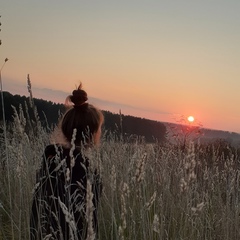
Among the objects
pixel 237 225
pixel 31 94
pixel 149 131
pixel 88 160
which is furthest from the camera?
pixel 149 131

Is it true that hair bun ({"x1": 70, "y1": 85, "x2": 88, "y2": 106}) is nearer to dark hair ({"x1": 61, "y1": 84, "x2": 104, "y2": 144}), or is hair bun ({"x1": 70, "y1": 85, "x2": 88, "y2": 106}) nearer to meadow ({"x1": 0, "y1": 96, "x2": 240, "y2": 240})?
dark hair ({"x1": 61, "y1": 84, "x2": 104, "y2": 144})

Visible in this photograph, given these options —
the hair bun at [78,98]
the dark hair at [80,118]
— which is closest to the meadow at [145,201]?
the dark hair at [80,118]

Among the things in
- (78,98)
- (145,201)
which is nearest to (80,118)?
(78,98)

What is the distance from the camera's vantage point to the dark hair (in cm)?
296

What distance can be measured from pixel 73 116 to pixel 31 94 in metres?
0.44

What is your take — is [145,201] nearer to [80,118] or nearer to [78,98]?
[80,118]

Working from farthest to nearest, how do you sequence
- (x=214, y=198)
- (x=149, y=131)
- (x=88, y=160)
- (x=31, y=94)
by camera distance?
(x=149, y=131)
(x=214, y=198)
(x=88, y=160)
(x=31, y=94)

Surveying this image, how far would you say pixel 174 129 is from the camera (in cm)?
857

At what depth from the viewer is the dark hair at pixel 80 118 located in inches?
116

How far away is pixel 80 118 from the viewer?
2988mm

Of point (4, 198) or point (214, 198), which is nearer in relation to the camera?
point (214, 198)

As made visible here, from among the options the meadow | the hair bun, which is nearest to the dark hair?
the hair bun

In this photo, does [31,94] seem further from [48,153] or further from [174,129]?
[174,129]

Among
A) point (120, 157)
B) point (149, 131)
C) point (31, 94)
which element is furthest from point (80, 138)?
point (149, 131)
